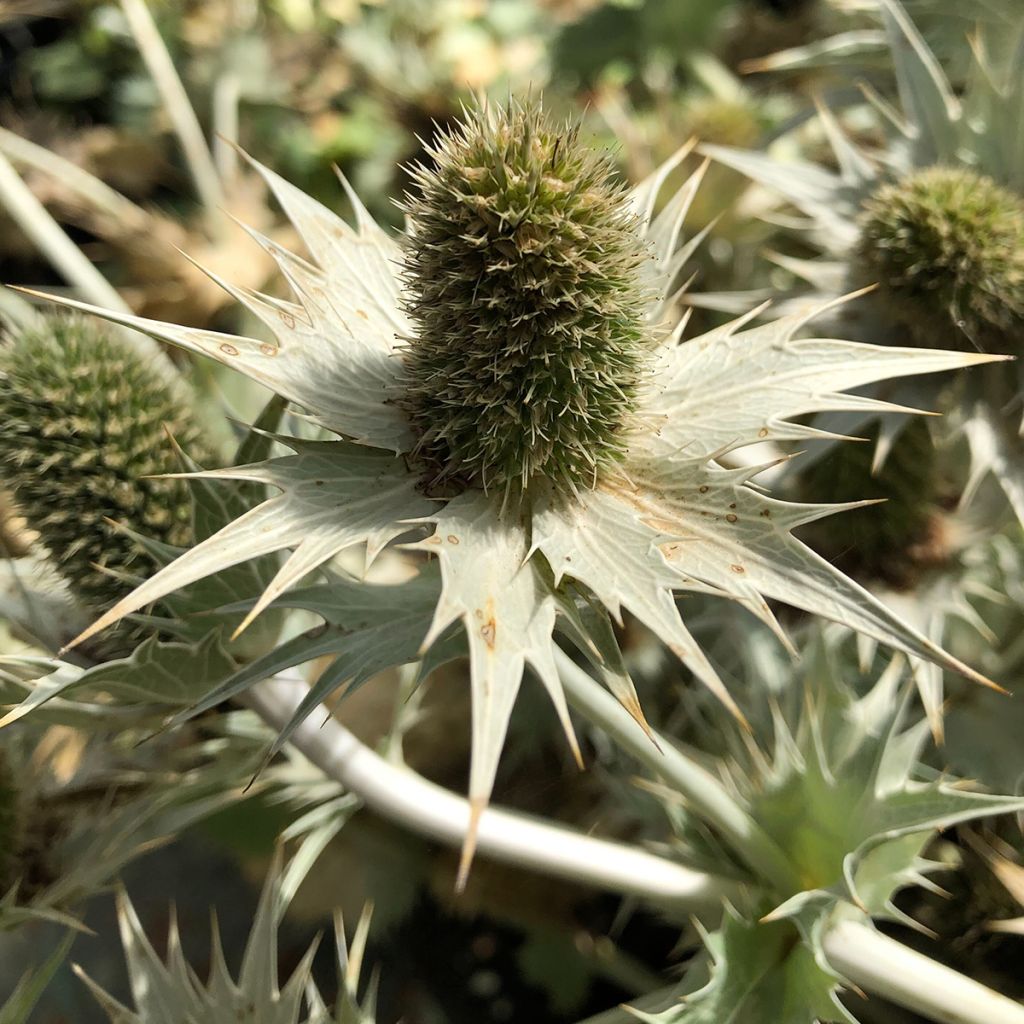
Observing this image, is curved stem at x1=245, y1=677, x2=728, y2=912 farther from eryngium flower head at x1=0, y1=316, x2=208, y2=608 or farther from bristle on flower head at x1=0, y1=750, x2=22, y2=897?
bristle on flower head at x1=0, y1=750, x2=22, y2=897

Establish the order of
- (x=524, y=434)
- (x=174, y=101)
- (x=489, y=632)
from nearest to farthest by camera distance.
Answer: (x=489, y=632)
(x=524, y=434)
(x=174, y=101)

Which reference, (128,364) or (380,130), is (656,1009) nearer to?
(128,364)

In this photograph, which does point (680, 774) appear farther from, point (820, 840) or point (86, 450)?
point (86, 450)

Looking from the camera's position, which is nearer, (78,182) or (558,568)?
(558,568)

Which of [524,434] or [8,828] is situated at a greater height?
[524,434]

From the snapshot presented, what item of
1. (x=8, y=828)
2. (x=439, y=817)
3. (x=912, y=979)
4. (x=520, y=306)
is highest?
(x=520, y=306)

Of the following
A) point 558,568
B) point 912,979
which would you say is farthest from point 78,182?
point 912,979
